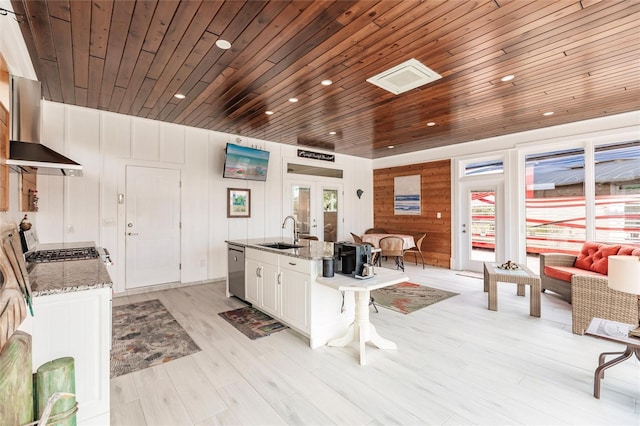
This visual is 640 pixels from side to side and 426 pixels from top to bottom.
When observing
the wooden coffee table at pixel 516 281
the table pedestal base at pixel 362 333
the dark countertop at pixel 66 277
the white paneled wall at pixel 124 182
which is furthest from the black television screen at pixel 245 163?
the wooden coffee table at pixel 516 281

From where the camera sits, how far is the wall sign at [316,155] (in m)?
7.02

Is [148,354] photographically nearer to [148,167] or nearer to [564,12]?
[148,167]

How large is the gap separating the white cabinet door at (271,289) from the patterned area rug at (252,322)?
12cm

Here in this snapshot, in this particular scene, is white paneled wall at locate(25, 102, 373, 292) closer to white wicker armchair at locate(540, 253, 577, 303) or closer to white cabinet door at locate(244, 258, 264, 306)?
white cabinet door at locate(244, 258, 264, 306)

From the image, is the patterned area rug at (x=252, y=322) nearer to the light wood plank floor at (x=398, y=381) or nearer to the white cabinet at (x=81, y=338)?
the light wood plank floor at (x=398, y=381)

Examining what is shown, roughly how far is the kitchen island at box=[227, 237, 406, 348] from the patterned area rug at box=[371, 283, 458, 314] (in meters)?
1.18

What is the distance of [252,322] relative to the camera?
3596mm

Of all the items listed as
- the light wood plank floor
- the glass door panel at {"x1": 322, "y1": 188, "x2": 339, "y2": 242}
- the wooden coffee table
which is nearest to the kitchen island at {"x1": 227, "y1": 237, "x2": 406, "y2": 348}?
the light wood plank floor

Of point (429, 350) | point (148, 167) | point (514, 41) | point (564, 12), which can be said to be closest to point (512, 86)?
point (514, 41)

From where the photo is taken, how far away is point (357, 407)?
2080mm

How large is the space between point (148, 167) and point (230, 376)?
154 inches

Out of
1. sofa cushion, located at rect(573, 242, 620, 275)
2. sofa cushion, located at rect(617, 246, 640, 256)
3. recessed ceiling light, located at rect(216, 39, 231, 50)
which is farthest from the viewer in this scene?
sofa cushion, located at rect(573, 242, 620, 275)

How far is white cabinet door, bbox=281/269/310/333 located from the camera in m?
3.03

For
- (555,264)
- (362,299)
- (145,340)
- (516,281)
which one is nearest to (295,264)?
(362,299)
